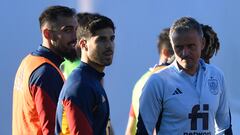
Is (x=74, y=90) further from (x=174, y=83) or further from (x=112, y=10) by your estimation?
(x=112, y=10)

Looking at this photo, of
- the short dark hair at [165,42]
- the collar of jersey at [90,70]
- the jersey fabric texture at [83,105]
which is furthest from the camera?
the short dark hair at [165,42]

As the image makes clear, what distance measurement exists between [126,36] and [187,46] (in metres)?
1.69

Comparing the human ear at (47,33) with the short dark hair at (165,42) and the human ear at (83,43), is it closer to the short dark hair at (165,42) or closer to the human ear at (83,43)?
the human ear at (83,43)

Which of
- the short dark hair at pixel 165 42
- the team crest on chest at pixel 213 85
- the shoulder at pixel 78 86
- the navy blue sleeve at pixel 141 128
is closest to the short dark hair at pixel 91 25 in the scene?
the shoulder at pixel 78 86

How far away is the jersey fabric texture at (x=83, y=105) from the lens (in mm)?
2807

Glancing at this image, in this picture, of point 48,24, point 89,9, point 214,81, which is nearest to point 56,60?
point 48,24

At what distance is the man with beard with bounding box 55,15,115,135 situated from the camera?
2811mm

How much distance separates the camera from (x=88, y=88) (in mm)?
2840

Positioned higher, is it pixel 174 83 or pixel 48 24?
pixel 48 24

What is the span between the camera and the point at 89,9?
467cm

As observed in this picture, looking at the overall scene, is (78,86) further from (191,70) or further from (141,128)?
(191,70)

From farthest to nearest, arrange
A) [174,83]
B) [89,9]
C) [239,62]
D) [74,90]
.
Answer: [239,62] → [89,9] → [174,83] → [74,90]

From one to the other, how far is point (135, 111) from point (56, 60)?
718mm

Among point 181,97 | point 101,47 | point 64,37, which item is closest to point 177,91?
point 181,97
